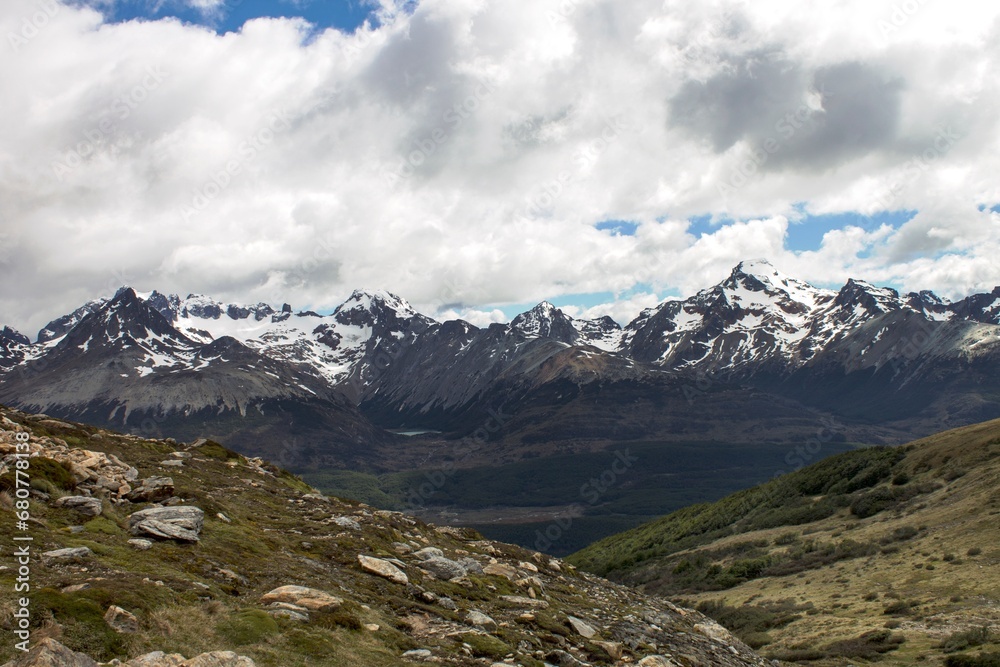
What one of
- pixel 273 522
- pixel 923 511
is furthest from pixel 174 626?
pixel 923 511

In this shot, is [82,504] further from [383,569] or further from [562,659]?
[562,659]

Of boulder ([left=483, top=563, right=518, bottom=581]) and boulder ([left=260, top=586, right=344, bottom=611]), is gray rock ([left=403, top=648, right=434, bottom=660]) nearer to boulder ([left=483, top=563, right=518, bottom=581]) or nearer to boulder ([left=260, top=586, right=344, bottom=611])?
boulder ([left=260, top=586, right=344, bottom=611])

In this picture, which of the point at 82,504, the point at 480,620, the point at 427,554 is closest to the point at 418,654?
the point at 480,620

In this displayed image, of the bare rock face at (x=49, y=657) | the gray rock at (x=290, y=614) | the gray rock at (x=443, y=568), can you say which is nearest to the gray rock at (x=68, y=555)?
the gray rock at (x=290, y=614)

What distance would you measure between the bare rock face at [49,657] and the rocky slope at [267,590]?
0.04 metres

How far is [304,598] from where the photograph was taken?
24.4 metres

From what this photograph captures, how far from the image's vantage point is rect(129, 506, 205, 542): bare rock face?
1117 inches

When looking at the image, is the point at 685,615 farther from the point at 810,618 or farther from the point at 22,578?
the point at 22,578

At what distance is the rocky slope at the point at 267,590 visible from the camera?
19225mm

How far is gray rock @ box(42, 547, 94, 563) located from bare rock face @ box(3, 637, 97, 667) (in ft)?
27.9

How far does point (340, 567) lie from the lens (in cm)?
3189

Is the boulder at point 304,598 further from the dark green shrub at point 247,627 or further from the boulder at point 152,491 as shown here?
the boulder at point 152,491

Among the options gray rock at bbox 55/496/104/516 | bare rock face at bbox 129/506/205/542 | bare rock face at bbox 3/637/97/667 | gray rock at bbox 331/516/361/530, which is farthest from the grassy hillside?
gray rock at bbox 55/496/104/516

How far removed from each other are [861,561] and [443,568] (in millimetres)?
40150
